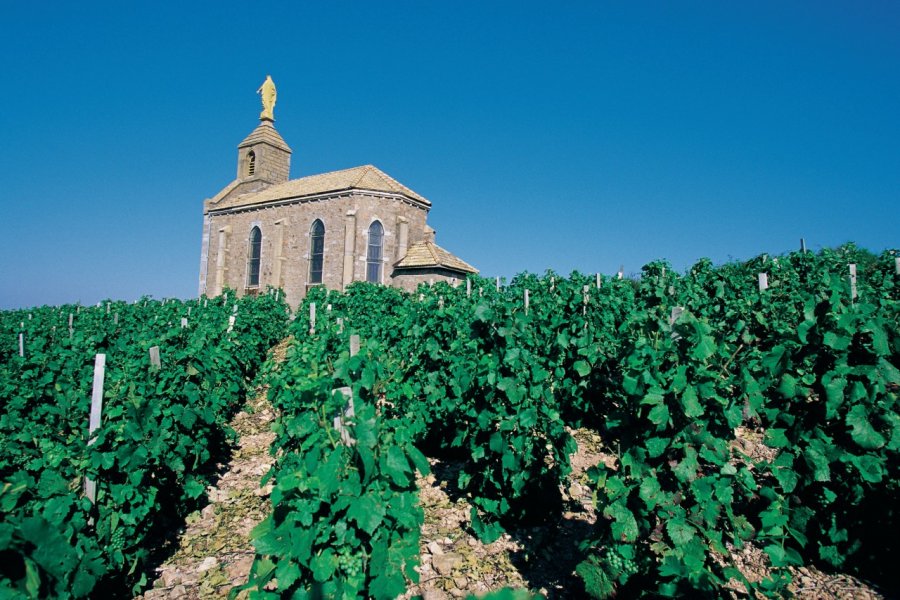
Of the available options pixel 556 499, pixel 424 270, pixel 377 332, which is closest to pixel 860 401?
pixel 556 499

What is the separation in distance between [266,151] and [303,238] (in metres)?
9.07

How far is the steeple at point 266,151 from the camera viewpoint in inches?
1118

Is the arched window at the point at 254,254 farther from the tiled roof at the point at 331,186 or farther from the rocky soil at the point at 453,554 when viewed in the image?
the rocky soil at the point at 453,554

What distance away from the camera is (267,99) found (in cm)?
2983

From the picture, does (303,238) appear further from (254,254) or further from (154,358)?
(154,358)

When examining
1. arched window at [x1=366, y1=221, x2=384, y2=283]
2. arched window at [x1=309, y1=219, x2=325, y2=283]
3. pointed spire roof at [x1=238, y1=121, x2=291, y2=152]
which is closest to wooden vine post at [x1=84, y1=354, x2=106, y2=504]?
arched window at [x1=366, y1=221, x2=384, y2=283]

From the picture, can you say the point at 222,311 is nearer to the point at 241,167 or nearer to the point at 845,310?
the point at 845,310

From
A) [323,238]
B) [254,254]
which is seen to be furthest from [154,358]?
[254,254]

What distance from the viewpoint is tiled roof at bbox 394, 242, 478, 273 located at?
67.9 ft

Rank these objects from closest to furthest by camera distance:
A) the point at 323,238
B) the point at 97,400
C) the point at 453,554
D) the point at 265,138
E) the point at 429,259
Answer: the point at 97,400, the point at 453,554, the point at 429,259, the point at 323,238, the point at 265,138

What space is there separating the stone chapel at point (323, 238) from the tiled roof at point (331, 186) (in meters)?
0.05

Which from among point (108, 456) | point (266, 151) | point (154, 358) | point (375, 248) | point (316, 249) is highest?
point (266, 151)

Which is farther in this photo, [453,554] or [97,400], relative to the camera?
[453,554]

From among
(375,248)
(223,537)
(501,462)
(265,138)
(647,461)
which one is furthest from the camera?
(265,138)
